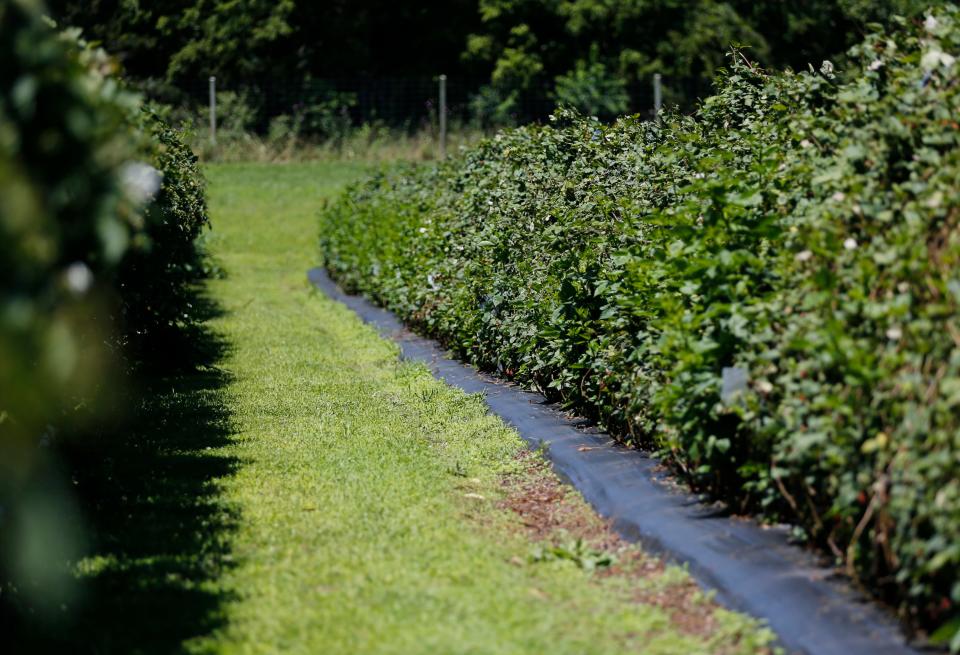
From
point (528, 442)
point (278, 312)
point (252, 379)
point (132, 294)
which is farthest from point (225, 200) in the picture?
point (528, 442)

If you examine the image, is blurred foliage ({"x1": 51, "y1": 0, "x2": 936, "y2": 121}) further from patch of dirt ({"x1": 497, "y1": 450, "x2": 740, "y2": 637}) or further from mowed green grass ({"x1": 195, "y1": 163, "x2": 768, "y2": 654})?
patch of dirt ({"x1": 497, "y1": 450, "x2": 740, "y2": 637})

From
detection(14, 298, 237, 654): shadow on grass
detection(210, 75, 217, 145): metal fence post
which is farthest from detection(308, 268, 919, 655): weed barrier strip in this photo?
detection(210, 75, 217, 145): metal fence post

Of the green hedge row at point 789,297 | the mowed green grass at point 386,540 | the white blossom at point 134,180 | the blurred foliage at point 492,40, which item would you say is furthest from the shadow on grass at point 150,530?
the blurred foliage at point 492,40

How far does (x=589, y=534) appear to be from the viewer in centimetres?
521

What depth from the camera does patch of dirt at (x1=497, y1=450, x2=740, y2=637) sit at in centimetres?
423

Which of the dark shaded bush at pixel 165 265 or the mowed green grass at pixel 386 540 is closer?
the mowed green grass at pixel 386 540

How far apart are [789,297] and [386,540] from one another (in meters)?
1.83

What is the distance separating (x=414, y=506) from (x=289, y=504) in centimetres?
56

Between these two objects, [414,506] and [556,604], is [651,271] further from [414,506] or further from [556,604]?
[556,604]

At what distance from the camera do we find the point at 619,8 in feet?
116

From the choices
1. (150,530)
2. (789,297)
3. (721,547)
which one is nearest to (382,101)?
(150,530)

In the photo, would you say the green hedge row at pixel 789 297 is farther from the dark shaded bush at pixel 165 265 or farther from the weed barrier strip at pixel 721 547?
the dark shaded bush at pixel 165 265

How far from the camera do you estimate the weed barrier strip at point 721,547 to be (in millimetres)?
3725

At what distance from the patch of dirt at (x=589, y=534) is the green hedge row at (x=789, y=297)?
0.46 m
